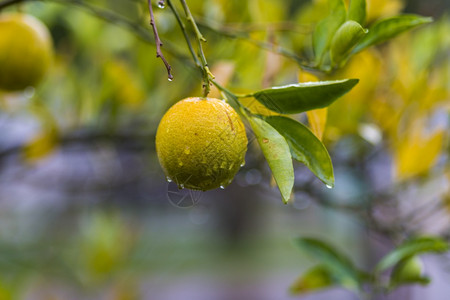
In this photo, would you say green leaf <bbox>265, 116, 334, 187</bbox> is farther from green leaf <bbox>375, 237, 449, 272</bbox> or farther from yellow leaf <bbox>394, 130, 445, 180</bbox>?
yellow leaf <bbox>394, 130, 445, 180</bbox>

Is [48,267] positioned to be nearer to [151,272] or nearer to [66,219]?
[66,219]

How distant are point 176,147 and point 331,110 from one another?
413mm

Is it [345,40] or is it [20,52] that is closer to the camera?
[345,40]

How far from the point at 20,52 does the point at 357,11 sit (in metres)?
0.49

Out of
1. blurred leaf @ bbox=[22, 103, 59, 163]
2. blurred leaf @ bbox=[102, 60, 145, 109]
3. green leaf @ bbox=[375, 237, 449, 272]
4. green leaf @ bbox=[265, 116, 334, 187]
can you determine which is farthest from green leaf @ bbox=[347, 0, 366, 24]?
blurred leaf @ bbox=[22, 103, 59, 163]

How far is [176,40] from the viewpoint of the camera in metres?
0.88

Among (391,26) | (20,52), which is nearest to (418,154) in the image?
(391,26)

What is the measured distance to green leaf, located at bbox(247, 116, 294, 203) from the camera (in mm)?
347

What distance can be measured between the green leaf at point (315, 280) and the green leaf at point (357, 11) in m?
0.38

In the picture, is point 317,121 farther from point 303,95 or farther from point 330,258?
point 330,258

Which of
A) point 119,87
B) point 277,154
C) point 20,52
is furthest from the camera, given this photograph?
point 119,87

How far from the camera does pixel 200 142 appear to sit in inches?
14.3

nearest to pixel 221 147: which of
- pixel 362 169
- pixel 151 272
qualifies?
pixel 362 169

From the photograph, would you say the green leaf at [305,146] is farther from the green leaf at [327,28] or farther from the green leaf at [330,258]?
the green leaf at [330,258]
